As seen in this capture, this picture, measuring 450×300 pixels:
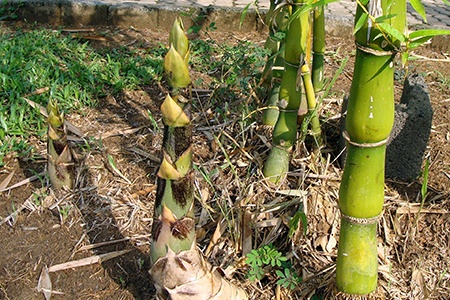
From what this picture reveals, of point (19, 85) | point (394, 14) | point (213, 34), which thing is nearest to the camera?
point (394, 14)

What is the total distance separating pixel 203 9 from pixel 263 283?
325 cm

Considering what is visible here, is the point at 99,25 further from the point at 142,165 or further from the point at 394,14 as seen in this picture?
the point at 394,14

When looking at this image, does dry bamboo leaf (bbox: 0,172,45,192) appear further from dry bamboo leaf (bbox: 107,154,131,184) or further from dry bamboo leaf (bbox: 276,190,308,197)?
dry bamboo leaf (bbox: 276,190,308,197)

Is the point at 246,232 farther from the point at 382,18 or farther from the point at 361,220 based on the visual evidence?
the point at 382,18

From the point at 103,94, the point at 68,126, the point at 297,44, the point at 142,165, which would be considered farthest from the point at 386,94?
the point at 103,94

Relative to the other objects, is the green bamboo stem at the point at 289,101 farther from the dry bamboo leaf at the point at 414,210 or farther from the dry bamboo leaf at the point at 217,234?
the dry bamboo leaf at the point at 414,210

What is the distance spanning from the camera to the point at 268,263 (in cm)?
235

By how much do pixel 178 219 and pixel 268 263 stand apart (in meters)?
0.58

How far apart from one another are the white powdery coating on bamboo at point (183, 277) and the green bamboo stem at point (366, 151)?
51 centimetres

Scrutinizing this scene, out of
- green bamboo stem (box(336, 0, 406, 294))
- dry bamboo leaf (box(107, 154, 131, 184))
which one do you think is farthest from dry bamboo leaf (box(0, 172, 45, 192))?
green bamboo stem (box(336, 0, 406, 294))

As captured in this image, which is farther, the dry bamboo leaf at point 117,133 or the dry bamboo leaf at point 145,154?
the dry bamboo leaf at point 117,133

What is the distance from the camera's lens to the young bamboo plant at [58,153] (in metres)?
2.70

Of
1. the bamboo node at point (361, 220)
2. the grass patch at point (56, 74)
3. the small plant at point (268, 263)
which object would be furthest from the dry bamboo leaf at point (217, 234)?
the grass patch at point (56, 74)

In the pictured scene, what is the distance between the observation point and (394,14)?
1467 mm
